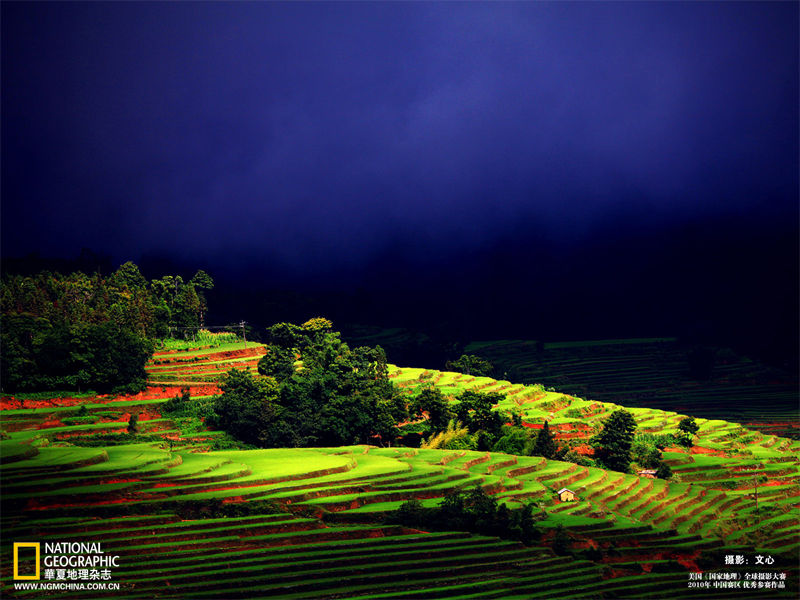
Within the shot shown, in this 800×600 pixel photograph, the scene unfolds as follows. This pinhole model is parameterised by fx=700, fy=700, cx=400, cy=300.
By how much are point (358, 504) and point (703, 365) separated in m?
49.4

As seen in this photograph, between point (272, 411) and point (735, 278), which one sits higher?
point (735, 278)

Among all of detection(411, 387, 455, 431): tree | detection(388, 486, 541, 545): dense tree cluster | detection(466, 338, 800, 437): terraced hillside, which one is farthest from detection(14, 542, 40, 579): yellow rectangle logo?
detection(466, 338, 800, 437): terraced hillside

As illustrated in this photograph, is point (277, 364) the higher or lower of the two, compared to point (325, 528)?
higher

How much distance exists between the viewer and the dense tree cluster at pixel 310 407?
33438 millimetres

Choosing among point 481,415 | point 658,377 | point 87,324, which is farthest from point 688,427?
point 87,324

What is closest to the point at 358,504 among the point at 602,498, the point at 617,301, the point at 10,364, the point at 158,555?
the point at 158,555

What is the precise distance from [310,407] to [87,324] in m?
14.7

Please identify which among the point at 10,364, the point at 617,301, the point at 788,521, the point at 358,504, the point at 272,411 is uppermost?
the point at 617,301

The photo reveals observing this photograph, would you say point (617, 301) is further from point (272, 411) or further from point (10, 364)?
point (10, 364)

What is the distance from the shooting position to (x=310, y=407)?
116 ft

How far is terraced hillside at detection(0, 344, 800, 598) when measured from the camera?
61.7ft

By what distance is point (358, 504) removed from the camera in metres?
23.4

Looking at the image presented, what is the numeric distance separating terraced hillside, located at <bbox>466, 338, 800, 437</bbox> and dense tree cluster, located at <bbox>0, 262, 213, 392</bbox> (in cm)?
3165

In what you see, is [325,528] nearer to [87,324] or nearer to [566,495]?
[566,495]
